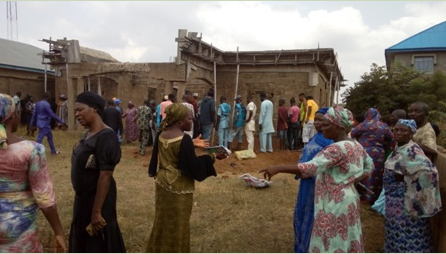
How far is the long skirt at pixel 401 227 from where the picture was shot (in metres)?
3.70

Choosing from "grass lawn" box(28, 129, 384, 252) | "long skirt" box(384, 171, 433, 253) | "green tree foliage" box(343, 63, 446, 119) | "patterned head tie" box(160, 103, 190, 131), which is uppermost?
"green tree foliage" box(343, 63, 446, 119)

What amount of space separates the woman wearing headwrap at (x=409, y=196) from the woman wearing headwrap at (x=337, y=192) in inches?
33.1

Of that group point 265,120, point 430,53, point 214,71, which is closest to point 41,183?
point 265,120

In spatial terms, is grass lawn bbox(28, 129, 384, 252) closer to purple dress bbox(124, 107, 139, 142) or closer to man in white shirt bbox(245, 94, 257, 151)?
man in white shirt bbox(245, 94, 257, 151)

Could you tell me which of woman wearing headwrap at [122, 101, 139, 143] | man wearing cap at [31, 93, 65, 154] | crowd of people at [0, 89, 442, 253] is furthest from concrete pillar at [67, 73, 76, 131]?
crowd of people at [0, 89, 442, 253]

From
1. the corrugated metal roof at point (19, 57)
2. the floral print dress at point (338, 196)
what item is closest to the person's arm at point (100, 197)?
the floral print dress at point (338, 196)

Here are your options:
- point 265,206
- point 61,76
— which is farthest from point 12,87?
point 265,206

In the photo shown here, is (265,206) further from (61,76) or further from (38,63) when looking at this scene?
(38,63)

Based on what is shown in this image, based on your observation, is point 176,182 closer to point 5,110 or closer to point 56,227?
point 56,227

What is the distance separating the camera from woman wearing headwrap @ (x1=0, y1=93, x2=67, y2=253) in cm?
236

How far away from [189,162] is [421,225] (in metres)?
2.27

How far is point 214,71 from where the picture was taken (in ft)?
45.3

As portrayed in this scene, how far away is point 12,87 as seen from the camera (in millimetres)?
18688

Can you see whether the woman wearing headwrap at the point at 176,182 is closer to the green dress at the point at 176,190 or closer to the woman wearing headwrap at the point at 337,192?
the green dress at the point at 176,190
